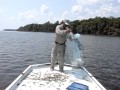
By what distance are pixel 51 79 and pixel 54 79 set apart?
4.8 inches

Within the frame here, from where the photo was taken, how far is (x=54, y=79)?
30.8 ft

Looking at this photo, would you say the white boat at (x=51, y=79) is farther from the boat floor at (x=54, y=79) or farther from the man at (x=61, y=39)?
the man at (x=61, y=39)

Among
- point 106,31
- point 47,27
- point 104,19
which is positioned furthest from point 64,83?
point 47,27

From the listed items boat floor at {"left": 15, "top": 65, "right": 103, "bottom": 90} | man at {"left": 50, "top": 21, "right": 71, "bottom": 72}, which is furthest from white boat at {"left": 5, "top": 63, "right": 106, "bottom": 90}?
man at {"left": 50, "top": 21, "right": 71, "bottom": 72}

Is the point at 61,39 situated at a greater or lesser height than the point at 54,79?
greater

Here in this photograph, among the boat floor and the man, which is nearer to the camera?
the boat floor

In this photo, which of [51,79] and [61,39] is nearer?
[51,79]

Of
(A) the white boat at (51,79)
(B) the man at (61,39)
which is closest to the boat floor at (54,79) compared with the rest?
(A) the white boat at (51,79)

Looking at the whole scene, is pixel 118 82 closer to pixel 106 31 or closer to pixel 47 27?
pixel 106 31

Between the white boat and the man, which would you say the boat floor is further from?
the man

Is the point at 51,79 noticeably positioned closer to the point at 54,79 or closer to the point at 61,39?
the point at 54,79

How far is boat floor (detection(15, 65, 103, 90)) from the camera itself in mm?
8477

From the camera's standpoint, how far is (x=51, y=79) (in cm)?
940

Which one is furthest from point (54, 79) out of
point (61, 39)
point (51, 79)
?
point (61, 39)
